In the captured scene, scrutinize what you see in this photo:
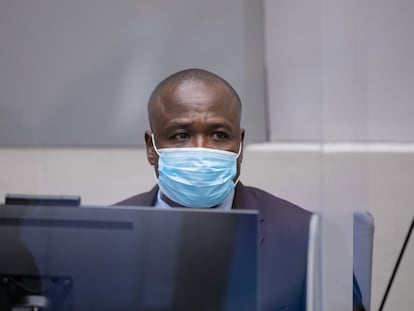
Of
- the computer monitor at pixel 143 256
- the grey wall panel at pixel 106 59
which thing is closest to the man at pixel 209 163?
the computer monitor at pixel 143 256

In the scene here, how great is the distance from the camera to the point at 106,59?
6.77ft

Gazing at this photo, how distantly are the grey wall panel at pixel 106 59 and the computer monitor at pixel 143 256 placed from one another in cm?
134

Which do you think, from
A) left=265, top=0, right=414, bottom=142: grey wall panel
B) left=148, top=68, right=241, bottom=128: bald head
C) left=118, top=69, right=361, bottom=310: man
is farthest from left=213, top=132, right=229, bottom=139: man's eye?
left=265, top=0, right=414, bottom=142: grey wall panel

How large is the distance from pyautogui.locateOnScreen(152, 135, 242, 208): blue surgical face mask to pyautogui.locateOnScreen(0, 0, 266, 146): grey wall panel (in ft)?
2.42

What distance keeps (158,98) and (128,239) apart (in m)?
0.82

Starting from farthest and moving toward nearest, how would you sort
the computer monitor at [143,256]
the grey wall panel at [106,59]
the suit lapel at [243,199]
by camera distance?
1. the grey wall panel at [106,59]
2. the suit lapel at [243,199]
3. the computer monitor at [143,256]

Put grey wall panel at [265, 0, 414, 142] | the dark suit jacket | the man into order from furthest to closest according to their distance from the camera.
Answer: grey wall panel at [265, 0, 414, 142], the man, the dark suit jacket

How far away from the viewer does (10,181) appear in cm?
207

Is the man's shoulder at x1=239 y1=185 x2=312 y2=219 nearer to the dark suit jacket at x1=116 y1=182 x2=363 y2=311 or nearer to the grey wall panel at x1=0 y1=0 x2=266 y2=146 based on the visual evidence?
the dark suit jacket at x1=116 y1=182 x2=363 y2=311

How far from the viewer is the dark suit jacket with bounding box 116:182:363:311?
107 cm

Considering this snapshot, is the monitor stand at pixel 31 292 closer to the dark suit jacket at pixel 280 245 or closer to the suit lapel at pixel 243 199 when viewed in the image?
the dark suit jacket at pixel 280 245

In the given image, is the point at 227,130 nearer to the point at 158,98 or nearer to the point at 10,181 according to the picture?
the point at 158,98

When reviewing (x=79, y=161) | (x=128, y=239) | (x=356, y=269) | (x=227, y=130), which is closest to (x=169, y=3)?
(x=79, y=161)

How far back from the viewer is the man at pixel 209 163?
124 centimetres
